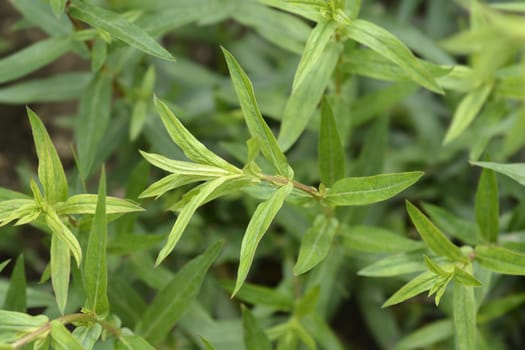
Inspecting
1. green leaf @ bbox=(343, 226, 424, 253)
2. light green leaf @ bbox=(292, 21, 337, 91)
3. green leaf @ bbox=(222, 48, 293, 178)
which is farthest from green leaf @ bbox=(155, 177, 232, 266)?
green leaf @ bbox=(343, 226, 424, 253)

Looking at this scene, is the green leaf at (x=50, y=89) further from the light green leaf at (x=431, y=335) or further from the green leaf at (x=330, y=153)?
the light green leaf at (x=431, y=335)

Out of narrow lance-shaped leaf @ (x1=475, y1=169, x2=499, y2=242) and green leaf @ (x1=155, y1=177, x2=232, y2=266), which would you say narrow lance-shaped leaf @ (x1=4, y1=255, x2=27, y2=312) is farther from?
narrow lance-shaped leaf @ (x1=475, y1=169, x2=499, y2=242)

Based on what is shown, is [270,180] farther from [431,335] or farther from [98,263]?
[431,335]

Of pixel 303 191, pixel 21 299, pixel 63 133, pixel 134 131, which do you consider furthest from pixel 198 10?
pixel 63 133

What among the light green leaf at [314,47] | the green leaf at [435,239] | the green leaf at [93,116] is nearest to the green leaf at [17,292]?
the green leaf at [93,116]

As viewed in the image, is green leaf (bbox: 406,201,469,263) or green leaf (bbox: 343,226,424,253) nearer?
green leaf (bbox: 406,201,469,263)
